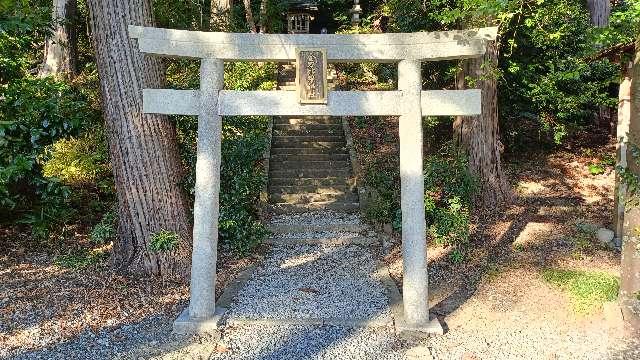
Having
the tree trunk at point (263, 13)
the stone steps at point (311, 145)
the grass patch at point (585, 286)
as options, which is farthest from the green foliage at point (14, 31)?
the tree trunk at point (263, 13)

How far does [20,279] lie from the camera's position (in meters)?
6.04

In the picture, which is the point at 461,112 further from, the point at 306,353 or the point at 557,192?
the point at 557,192

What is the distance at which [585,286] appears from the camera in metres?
5.63

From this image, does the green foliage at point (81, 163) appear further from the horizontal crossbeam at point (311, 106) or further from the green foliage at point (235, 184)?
the horizontal crossbeam at point (311, 106)

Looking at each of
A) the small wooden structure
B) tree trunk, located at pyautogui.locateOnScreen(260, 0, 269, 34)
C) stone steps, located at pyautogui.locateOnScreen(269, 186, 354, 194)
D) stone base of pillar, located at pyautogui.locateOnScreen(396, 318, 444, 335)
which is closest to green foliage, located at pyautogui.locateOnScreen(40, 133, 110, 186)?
stone steps, located at pyautogui.locateOnScreen(269, 186, 354, 194)

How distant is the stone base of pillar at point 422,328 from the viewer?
4.88 metres

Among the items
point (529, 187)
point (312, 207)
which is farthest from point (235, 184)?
point (529, 187)

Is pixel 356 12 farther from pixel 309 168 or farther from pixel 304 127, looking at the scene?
pixel 309 168

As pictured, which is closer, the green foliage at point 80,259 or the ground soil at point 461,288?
the ground soil at point 461,288

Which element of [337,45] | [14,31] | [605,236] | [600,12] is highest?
[600,12]

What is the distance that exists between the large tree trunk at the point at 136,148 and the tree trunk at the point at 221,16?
262 inches

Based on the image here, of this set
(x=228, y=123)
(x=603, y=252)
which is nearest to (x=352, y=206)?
(x=228, y=123)

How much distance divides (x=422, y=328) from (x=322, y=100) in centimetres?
253

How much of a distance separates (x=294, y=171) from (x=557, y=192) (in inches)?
222
